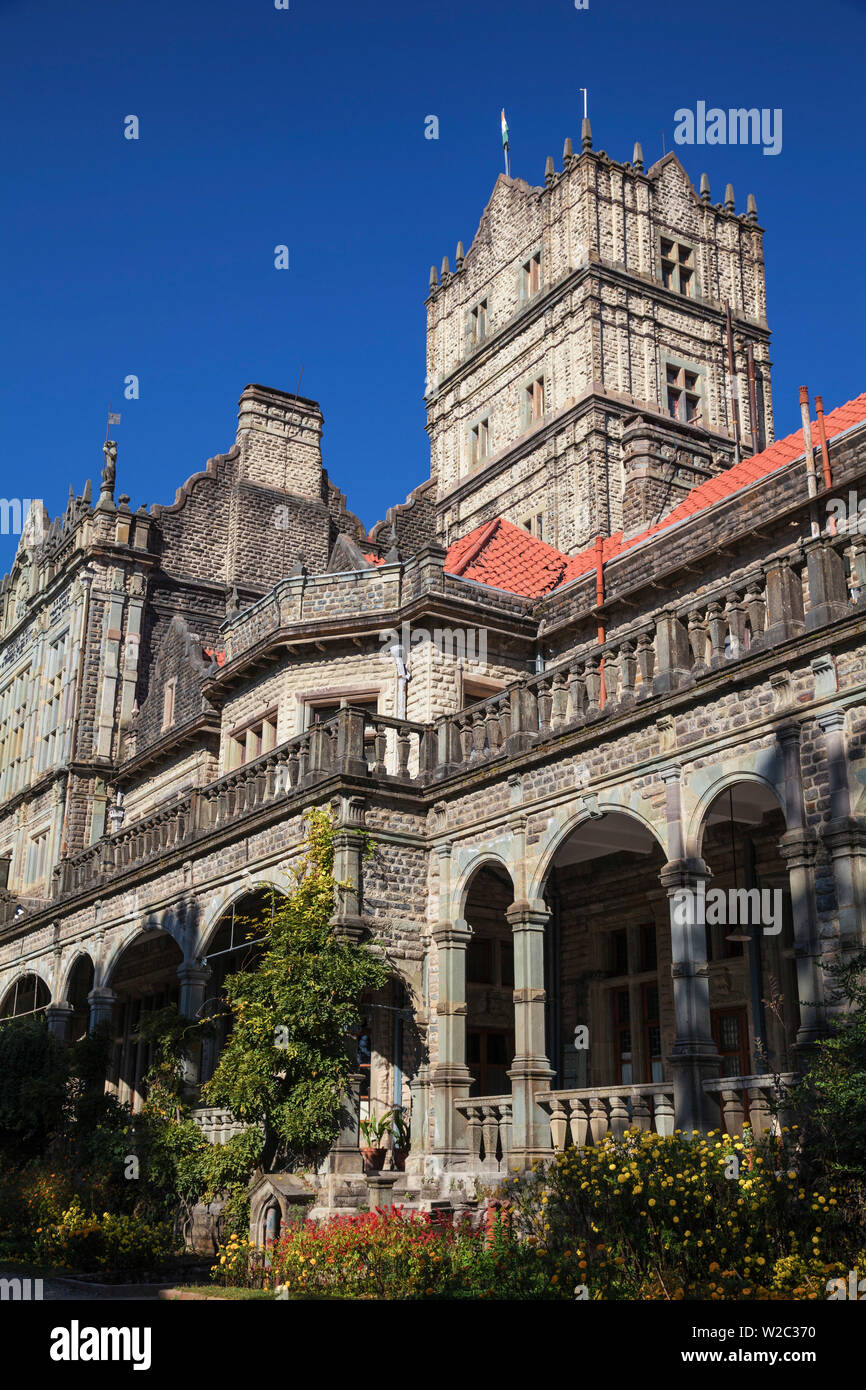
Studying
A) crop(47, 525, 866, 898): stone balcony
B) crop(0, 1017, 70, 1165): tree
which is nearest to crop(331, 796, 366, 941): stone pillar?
crop(47, 525, 866, 898): stone balcony

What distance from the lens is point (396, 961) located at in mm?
17750

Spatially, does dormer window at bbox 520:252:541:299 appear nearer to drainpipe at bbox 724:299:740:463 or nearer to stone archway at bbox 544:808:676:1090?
drainpipe at bbox 724:299:740:463

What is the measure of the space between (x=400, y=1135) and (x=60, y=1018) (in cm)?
1114

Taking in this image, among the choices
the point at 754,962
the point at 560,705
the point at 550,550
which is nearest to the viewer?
the point at 754,962

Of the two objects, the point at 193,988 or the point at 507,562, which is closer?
the point at 193,988

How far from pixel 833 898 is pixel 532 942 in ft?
16.2

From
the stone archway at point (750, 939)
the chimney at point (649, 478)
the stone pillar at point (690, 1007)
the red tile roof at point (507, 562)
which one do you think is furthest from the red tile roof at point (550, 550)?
the stone pillar at point (690, 1007)

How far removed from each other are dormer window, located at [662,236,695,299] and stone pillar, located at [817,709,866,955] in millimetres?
28829

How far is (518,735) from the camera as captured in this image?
17.0m

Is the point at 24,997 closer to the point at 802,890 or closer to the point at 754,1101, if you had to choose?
the point at 754,1101

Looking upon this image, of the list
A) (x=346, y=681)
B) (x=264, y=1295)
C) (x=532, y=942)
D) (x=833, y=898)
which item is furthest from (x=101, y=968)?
(x=833, y=898)

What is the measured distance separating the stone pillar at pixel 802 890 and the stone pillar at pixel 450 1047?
5639 mm

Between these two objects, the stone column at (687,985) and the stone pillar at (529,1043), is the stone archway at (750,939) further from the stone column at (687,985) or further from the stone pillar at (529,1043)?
the stone pillar at (529,1043)

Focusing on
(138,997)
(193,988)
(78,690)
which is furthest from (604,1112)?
(78,690)
